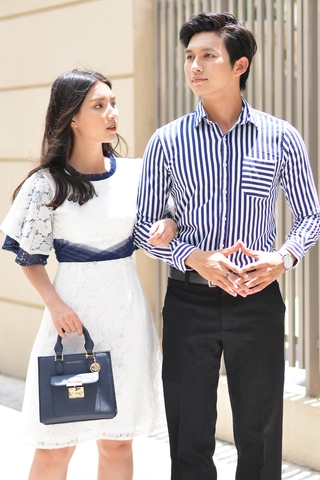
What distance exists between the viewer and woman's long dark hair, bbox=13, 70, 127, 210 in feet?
10.8

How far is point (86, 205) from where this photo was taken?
10.9ft

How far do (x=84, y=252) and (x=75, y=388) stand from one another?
570 mm

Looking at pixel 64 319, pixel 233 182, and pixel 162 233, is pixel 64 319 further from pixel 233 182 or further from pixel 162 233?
pixel 233 182

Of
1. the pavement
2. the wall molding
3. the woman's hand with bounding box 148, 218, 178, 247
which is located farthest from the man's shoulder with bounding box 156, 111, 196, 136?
the wall molding

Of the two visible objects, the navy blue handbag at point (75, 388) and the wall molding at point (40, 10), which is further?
the wall molding at point (40, 10)

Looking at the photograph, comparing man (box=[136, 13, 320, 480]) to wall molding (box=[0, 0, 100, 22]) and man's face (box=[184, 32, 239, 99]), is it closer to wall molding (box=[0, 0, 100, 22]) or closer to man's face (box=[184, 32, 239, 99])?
man's face (box=[184, 32, 239, 99])

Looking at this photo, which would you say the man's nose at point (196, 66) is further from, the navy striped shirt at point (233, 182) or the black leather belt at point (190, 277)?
the black leather belt at point (190, 277)

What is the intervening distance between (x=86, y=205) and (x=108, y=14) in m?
2.83

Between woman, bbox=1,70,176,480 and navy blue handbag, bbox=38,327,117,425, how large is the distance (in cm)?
16

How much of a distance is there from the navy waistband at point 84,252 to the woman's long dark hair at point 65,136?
0.56 ft

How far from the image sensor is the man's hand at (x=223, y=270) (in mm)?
2932

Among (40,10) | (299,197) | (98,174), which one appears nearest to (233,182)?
(299,197)

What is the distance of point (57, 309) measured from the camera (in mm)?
3250

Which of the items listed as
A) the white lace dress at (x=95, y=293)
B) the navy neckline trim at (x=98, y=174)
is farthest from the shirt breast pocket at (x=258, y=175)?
the navy neckline trim at (x=98, y=174)
